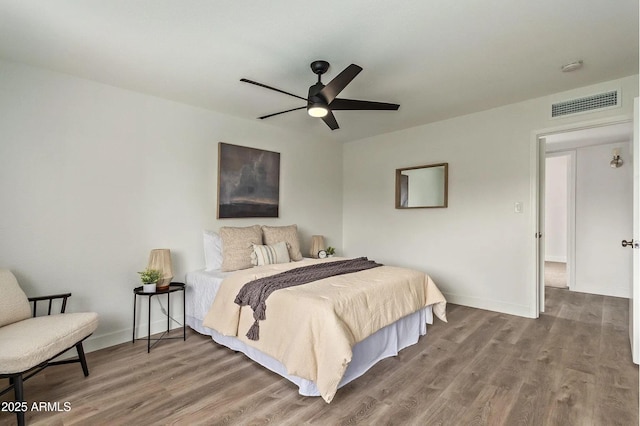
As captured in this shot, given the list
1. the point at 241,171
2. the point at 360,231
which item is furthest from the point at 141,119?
the point at 360,231

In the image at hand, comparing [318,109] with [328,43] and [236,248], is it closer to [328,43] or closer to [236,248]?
[328,43]

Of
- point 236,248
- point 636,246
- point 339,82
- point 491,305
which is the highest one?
point 339,82

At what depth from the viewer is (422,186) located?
4574 millimetres

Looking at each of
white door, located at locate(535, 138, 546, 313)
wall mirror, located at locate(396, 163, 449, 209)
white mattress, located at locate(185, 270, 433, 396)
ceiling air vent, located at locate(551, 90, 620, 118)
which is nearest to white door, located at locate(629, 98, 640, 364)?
ceiling air vent, located at locate(551, 90, 620, 118)

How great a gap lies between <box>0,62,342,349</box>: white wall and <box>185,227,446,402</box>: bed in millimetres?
570

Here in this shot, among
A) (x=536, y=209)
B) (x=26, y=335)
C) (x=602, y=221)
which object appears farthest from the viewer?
(x=602, y=221)

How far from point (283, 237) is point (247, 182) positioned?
0.85m

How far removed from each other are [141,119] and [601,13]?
3790 millimetres

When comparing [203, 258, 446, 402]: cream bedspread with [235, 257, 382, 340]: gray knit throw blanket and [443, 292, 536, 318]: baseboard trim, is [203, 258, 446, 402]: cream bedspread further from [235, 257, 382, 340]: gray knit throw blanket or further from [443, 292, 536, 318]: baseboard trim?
[443, 292, 536, 318]: baseboard trim

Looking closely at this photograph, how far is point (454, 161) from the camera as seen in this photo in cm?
424

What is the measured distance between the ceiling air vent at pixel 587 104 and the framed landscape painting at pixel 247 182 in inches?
131

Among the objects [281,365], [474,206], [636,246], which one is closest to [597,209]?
[474,206]

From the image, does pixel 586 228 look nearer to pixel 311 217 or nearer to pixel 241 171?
pixel 311 217

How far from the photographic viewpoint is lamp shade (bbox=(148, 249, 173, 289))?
306 cm
